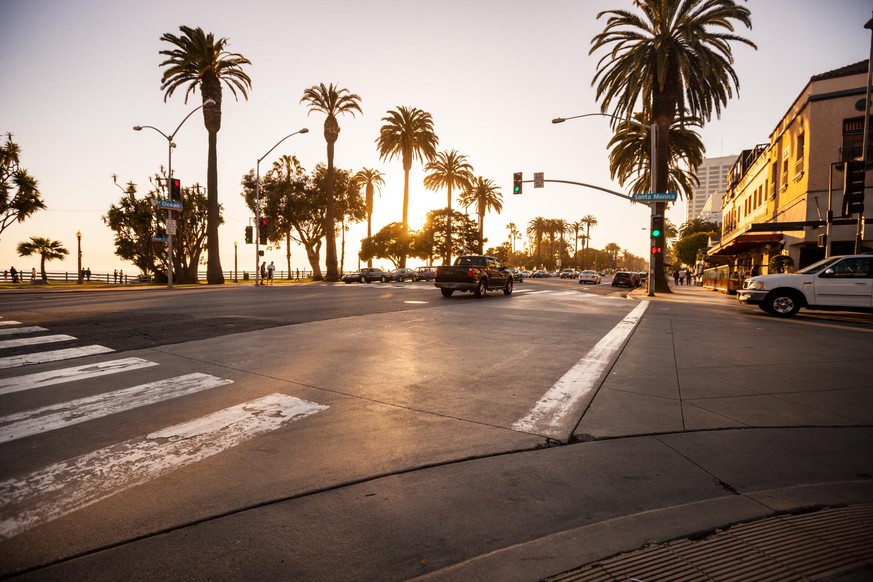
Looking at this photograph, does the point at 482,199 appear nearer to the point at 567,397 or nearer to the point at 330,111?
the point at 330,111

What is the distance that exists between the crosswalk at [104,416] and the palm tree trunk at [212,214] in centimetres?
3037

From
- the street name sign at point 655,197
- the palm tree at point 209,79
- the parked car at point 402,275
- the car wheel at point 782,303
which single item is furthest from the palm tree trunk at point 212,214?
the car wheel at point 782,303

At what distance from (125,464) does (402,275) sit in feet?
161

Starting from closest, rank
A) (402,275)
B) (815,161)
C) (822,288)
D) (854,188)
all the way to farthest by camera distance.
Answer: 1. (822,288)
2. (854,188)
3. (815,161)
4. (402,275)

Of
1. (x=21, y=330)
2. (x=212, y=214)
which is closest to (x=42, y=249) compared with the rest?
(x=212, y=214)

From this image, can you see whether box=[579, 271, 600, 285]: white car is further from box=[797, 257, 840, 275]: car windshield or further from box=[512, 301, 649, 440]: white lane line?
box=[512, 301, 649, 440]: white lane line

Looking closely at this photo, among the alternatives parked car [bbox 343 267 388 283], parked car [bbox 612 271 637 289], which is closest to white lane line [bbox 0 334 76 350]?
parked car [bbox 343 267 388 283]

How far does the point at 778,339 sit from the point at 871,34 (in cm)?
1418

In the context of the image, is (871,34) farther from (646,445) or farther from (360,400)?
(360,400)

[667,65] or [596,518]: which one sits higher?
[667,65]

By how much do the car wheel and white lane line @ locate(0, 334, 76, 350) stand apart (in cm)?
1813

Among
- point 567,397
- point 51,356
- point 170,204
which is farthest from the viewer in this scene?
point 170,204

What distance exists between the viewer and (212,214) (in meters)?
34.5

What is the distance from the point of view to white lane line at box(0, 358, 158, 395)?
5144 mm
